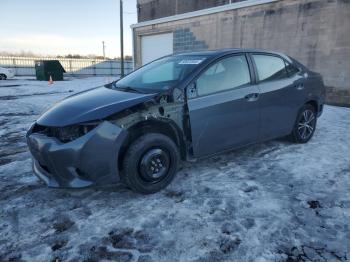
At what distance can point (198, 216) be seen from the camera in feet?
9.28

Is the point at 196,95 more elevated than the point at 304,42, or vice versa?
the point at 304,42

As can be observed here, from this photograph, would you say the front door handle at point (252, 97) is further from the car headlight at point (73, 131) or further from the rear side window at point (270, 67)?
the car headlight at point (73, 131)

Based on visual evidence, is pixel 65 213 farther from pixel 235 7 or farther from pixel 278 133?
pixel 235 7

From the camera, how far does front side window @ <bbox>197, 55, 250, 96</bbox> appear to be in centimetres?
350

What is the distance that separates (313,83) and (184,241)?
3.82 m

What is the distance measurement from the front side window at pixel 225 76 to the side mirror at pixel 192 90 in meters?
0.05

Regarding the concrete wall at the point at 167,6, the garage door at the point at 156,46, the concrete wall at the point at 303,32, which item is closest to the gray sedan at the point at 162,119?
the concrete wall at the point at 303,32

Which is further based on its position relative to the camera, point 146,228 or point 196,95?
point 196,95

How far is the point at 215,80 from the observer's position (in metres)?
3.62

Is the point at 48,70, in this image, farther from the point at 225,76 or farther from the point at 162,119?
the point at 162,119

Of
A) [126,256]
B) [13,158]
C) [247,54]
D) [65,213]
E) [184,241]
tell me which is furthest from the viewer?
[13,158]

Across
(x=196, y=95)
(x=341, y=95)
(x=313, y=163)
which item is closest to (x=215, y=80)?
(x=196, y=95)

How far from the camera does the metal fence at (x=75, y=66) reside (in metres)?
31.0

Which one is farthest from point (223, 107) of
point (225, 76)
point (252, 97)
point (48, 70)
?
point (48, 70)
